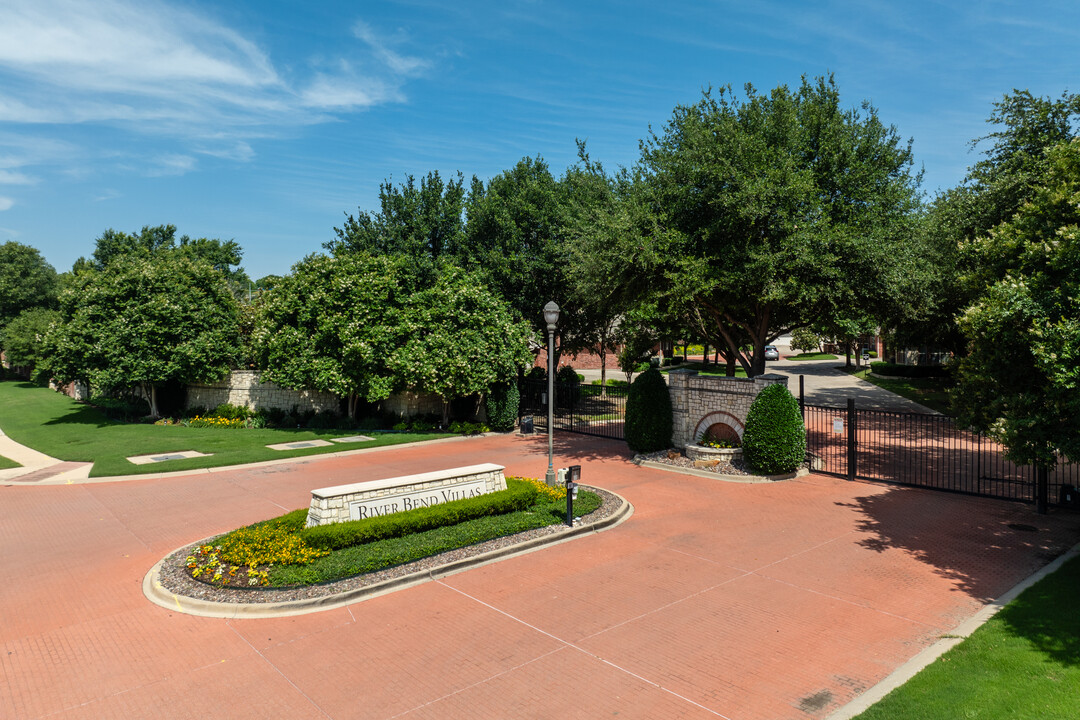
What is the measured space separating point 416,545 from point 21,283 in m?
69.3

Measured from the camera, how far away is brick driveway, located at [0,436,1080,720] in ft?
20.7

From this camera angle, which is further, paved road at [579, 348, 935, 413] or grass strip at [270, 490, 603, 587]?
paved road at [579, 348, 935, 413]

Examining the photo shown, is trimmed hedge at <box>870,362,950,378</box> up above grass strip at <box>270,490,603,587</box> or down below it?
above

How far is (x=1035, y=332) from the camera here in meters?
8.22

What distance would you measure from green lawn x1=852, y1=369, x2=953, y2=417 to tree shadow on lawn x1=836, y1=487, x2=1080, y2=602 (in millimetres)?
18209

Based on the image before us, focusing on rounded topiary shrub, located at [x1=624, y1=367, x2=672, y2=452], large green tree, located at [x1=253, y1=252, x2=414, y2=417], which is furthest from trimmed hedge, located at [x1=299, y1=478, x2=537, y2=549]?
large green tree, located at [x1=253, y1=252, x2=414, y2=417]

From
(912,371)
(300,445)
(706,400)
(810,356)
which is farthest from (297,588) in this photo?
(810,356)

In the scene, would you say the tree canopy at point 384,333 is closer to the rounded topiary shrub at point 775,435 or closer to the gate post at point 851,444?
the rounded topiary shrub at point 775,435

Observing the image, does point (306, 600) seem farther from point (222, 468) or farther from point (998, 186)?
point (998, 186)

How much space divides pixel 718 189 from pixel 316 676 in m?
14.8

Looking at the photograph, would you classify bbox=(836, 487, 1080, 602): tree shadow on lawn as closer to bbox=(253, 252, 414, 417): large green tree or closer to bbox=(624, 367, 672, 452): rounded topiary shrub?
bbox=(624, 367, 672, 452): rounded topiary shrub

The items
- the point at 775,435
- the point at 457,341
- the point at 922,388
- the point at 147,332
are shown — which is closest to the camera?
the point at 775,435

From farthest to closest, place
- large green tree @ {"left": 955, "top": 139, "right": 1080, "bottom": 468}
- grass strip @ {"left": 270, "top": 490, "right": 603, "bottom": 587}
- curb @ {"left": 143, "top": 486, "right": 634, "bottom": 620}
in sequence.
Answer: grass strip @ {"left": 270, "top": 490, "right": 603, "bottom": 587} < curb @ {"left": 143, "top": 486, "right": 634, "bottom": 620} < large green tree @ {"left": 955, "top": 139, "right": 1080, "bottom": 468}

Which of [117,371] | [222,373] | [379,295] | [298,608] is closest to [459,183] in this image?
[379,295]
